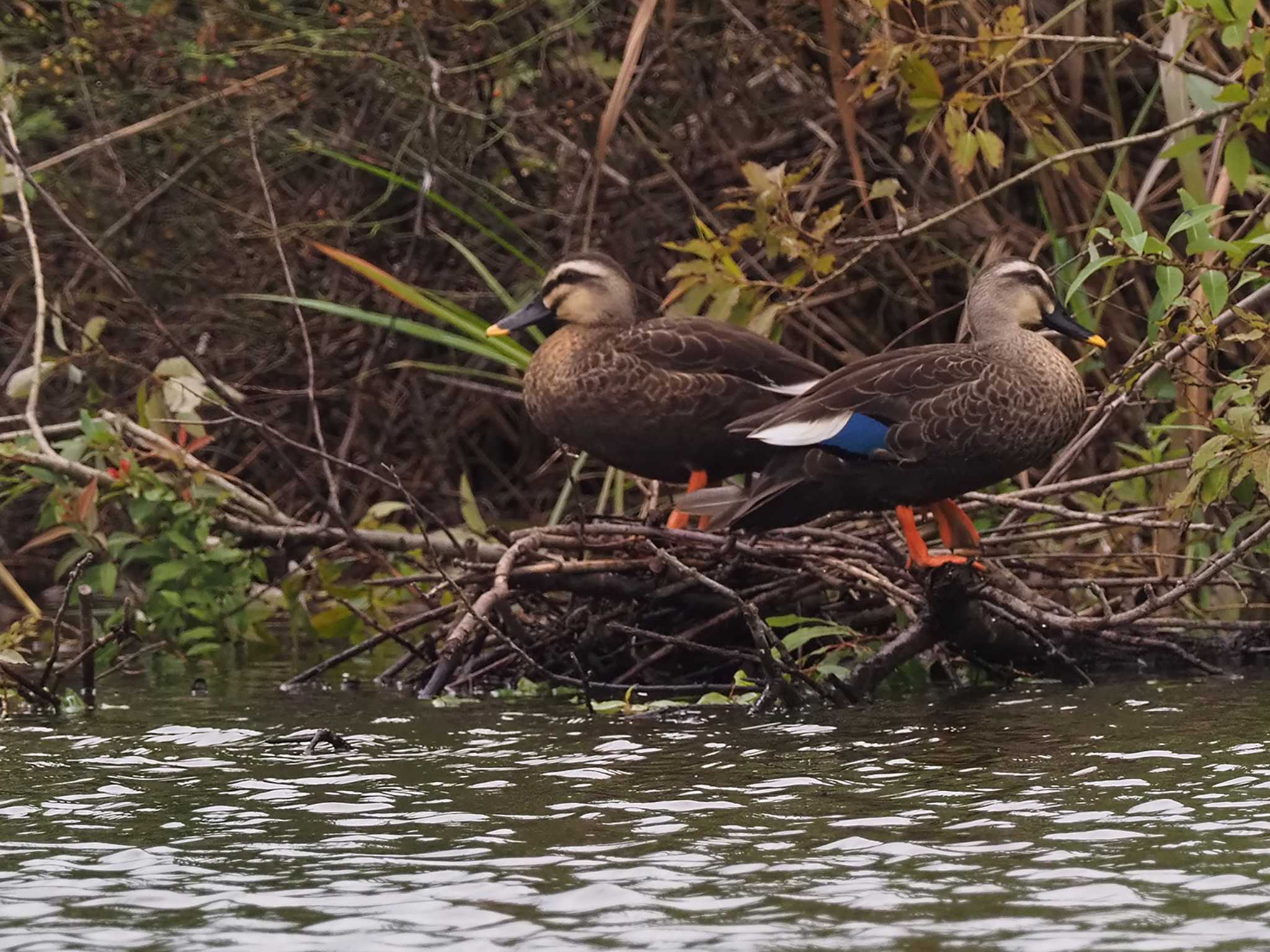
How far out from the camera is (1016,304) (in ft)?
20.3

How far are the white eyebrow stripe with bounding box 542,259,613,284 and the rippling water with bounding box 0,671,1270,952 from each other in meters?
1.77

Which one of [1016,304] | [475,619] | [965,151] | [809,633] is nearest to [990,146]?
[965,151]

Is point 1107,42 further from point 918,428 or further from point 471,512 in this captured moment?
point 471,512

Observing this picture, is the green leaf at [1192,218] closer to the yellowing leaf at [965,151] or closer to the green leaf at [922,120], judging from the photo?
the yellowing leaf at [965,151]

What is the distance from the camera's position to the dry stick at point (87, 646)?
611 centimetres

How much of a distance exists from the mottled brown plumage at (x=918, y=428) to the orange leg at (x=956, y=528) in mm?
239

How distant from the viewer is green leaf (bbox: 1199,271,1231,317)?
5.75 m

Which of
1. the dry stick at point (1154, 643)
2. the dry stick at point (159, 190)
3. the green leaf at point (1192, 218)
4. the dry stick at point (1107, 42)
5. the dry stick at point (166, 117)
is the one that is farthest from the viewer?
the dry stick at point (159, 190)

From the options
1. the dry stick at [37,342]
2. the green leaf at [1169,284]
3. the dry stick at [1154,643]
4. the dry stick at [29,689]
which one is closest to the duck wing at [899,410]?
the green leaf at [1169,284]

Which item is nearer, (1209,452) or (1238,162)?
(1209,452)

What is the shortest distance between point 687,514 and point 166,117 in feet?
12.5

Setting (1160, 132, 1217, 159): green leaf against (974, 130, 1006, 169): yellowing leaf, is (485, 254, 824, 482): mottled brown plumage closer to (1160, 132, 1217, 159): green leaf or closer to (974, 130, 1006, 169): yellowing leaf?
(974, 130, 1006, 169): yellowing leaf

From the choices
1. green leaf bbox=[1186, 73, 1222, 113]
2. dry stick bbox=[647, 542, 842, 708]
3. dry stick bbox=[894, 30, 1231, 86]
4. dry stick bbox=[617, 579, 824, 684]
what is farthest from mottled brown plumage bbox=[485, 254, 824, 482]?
green leaf bbox=[1186, 73, 1222, 113]

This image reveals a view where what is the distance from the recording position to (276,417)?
9844 millimetres
